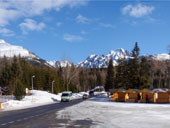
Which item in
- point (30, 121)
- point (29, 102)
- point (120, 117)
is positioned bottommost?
point (29, 102)

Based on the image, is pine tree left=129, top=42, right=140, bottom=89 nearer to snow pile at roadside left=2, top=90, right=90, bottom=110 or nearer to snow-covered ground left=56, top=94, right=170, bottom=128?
snow pile at roadside left=2, top=90, right=90, bottom=110

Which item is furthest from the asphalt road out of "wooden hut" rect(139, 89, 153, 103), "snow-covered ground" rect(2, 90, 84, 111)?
"wooden hut" rect(139, 89, 153, 103)

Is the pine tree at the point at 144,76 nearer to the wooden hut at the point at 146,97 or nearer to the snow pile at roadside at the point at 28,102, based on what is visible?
the wooden hut at the point at 146,97

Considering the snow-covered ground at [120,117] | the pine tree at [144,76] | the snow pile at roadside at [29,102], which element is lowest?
the snow pile at roadside at [29,102]

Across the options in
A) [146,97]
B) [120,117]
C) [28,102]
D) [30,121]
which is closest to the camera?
[30,121]

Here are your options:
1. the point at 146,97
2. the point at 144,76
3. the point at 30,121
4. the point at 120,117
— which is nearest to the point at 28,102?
the point at 146,97

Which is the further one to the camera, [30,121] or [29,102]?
[29,102]

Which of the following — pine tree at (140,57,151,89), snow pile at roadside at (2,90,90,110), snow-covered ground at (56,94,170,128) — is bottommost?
snow pile at roadside at (2,90,90,110)

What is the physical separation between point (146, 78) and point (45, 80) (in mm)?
40128

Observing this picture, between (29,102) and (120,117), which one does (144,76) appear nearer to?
(29,102)

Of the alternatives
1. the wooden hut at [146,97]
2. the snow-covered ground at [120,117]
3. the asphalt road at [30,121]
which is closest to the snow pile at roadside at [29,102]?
the asphalt road at [30,121]

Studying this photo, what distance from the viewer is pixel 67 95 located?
4972cm

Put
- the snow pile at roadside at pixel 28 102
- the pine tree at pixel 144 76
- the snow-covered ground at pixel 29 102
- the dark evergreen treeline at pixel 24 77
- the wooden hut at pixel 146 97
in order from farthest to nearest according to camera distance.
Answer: the dark evergreen treeline at pixel 24 77 < the pine tree at pixel 144 76 < the wooden hut at pixel 146 97 < the snow pile at roadside at pixel 28 102 < the snow-covered ground at pixel 29 102

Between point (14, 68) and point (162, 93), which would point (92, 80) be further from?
point (162, 93)
